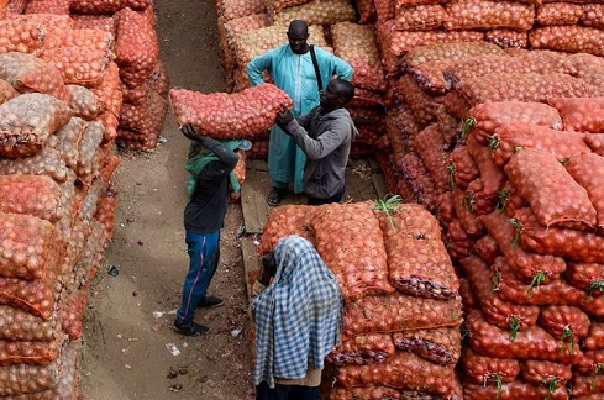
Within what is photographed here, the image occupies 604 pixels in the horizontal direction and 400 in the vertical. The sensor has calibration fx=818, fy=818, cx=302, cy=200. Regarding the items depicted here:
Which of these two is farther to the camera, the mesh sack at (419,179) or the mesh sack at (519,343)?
the mesh sack at (419,179)

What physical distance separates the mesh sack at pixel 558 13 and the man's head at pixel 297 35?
104 inches

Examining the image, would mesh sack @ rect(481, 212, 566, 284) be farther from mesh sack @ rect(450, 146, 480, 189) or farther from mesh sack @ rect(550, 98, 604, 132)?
mesh sack @ rect(550, 98, 604, 132)

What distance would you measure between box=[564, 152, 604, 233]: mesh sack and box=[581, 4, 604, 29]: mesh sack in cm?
338

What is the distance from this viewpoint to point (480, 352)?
5.71 m

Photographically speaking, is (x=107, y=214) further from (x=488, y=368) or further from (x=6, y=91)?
(x=488, y=368)

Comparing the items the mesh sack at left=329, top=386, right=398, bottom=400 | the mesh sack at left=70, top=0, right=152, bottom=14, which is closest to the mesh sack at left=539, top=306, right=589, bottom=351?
the mesh sack at left=329, top=386, right=398, bottom=400

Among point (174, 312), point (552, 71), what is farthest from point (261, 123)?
point (552, 71)

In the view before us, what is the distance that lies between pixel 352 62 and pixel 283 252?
12.7 feet

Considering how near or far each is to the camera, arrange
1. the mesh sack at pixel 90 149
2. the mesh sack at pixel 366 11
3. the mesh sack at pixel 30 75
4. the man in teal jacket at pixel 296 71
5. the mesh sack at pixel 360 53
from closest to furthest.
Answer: the mesh sack at pixel 30 75 < the mesh sack at pixel 90 149 < the man in teal jacket at pixel 296 71 < the mesh sack at pixel 360 53 < the mesh sack at pixel 366 11

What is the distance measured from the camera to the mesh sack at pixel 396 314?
541 centimetres

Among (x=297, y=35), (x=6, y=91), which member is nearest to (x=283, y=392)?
(x=6, y=91)

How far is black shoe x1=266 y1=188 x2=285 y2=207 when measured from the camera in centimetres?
816

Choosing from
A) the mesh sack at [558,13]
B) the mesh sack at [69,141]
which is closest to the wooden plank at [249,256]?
the mesh sack at [69,141]

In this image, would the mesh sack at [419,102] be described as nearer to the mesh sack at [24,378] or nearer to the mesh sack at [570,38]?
the mesh sack at [570,38]
